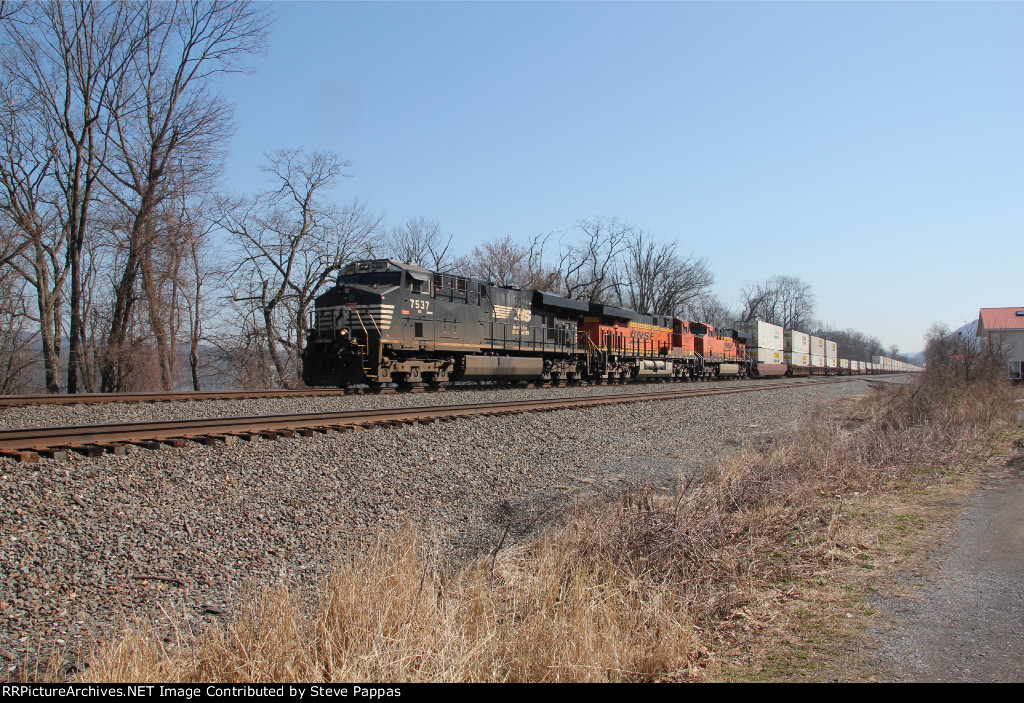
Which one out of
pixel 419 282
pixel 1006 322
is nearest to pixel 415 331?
pixel 419 282

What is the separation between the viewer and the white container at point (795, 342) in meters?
48.7

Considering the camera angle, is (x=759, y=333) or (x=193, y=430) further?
(x=759, y=333)

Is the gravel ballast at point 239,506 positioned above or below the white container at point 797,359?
below

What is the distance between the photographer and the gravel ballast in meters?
4.09

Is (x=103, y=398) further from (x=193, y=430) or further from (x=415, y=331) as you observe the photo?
(x=415, y=331)

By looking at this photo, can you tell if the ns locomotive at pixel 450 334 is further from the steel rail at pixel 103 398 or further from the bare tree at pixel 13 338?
the bare tree at pixel 13 338

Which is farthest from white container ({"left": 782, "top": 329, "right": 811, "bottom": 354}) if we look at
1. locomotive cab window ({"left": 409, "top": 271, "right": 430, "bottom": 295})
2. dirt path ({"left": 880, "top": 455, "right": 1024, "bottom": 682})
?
dirt path ({"left": 880, "top": 455, "right": 1024, "bottom": 682})

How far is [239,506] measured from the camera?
5781 mm

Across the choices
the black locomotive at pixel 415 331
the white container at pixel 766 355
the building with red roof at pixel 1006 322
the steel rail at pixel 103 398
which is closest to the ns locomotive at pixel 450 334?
the black locomotive at pixel 415 331

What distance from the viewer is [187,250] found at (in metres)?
29.6

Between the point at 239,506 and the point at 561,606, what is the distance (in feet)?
10.6

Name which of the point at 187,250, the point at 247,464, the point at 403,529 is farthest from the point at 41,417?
the point at 187,250

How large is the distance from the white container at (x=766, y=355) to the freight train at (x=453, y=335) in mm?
15504

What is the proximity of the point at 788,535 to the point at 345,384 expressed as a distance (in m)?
12.6
